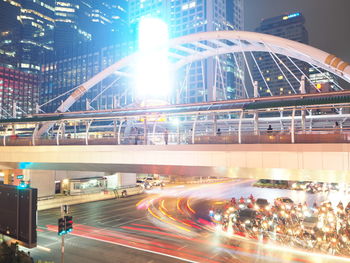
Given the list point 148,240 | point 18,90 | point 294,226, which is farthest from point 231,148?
point 18,90

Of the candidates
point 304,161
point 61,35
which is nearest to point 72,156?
point 304,161

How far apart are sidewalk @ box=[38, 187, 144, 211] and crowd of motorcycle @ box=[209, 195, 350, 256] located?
16.1 meters

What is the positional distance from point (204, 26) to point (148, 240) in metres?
89.6

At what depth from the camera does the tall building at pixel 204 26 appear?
302 ft

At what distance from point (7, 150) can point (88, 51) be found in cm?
9053

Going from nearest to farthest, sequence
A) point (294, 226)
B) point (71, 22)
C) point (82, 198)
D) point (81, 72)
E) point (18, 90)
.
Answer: point (294, 226) < point (82, 198) < point (81, 72) < point (18, 90) < point (71, 22)

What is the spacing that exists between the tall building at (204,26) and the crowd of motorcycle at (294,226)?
211 feet

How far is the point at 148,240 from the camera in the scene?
17.6 m

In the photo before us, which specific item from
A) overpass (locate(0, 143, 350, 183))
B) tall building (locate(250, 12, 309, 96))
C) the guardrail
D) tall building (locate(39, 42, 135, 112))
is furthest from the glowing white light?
tall building (locate(250, 12, 309, 96))

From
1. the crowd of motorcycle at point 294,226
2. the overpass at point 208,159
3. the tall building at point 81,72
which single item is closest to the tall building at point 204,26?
the tall building at point 81,72

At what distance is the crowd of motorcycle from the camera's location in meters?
16.1

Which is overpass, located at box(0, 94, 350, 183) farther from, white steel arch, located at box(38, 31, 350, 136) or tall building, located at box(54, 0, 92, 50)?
tall building, located at box(54, 0, 92, 50)

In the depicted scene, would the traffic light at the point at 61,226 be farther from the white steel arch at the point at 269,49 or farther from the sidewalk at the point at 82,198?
the white steel arch at the point at 269,49

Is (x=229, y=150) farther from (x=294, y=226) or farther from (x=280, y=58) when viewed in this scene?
(x=280, y=58)
